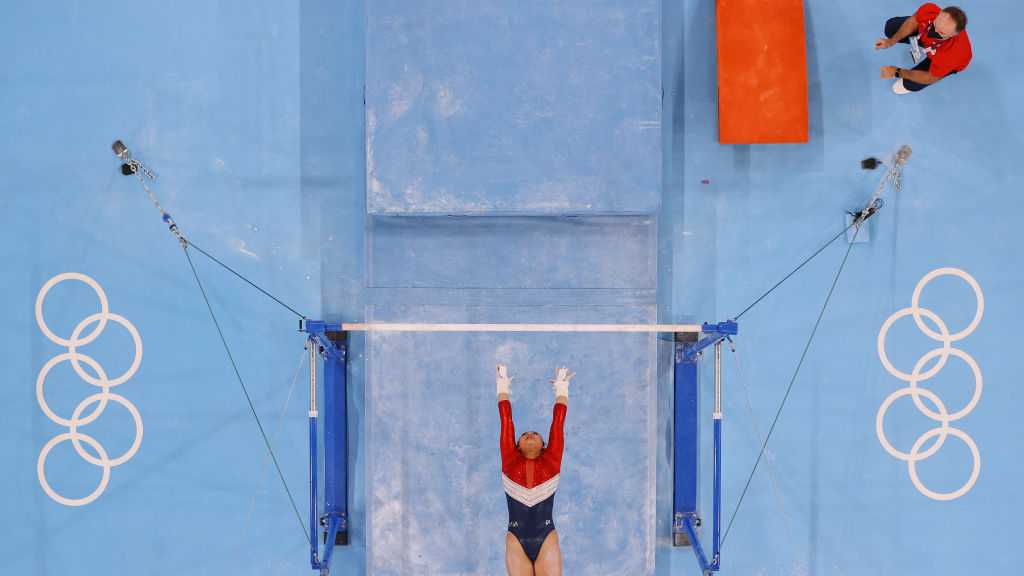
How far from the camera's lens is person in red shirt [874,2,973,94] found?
481cm

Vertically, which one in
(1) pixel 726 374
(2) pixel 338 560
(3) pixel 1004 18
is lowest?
(2) pixel 338 560

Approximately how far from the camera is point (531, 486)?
4.44m

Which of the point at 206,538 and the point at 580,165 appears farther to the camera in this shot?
the point at 206,538

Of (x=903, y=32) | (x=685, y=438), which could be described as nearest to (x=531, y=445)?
(x=685, y=438)

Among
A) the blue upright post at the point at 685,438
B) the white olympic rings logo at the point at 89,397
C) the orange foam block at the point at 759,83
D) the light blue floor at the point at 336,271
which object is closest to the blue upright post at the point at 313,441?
the light blue floor at the point at 336,271

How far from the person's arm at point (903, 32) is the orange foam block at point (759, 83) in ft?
1.66

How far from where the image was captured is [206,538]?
5383mm

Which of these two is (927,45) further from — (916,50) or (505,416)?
(505,416)

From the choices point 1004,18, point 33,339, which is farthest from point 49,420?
point 1004,18

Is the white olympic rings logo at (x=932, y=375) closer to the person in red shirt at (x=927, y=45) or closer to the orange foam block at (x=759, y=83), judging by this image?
the person in red shirt at (x=927, y=45)

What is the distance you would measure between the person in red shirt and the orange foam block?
56 cm

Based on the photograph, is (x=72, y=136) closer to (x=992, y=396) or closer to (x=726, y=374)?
(x=726, y=374)

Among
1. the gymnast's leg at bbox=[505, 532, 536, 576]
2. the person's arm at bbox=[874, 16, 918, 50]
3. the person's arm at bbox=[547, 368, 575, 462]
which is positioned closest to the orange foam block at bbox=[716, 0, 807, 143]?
the person's arm at bbox=[874, 16, 918, 50]

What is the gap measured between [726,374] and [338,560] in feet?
10.0
